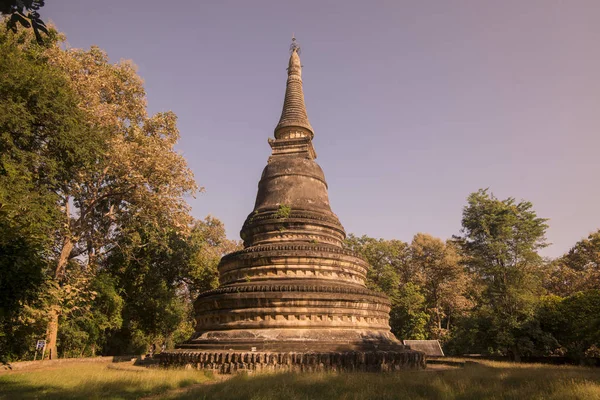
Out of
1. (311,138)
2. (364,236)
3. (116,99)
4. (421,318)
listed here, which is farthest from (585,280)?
(116,99)

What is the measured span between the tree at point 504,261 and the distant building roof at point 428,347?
3005 mm

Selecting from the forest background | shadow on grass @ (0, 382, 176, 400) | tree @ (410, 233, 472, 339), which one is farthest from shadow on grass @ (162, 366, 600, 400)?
tree @ (410, 233, 472, 339)

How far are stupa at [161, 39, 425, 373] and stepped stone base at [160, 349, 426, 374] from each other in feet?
0.11

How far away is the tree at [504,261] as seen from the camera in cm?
2412

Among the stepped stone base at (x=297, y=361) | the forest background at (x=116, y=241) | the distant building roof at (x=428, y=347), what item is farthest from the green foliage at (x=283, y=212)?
the distant building roof at (x=428, y=347)

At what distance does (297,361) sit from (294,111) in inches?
665

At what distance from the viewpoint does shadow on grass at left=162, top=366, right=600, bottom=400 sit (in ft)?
27.1

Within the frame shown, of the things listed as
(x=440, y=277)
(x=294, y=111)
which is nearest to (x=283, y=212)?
(x=294, y=111)

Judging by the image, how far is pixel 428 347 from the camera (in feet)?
84.1

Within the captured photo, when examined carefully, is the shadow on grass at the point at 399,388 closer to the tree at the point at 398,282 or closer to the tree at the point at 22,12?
the tree at the point at 22,12

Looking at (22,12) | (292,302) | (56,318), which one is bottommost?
(56,318)

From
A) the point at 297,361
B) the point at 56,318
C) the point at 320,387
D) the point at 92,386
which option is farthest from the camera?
the point at 56,318

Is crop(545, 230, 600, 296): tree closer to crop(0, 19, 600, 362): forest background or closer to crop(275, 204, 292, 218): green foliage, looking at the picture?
crop(0, 19, 600, 362): forest background

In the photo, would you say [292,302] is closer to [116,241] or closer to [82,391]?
[82,391]
